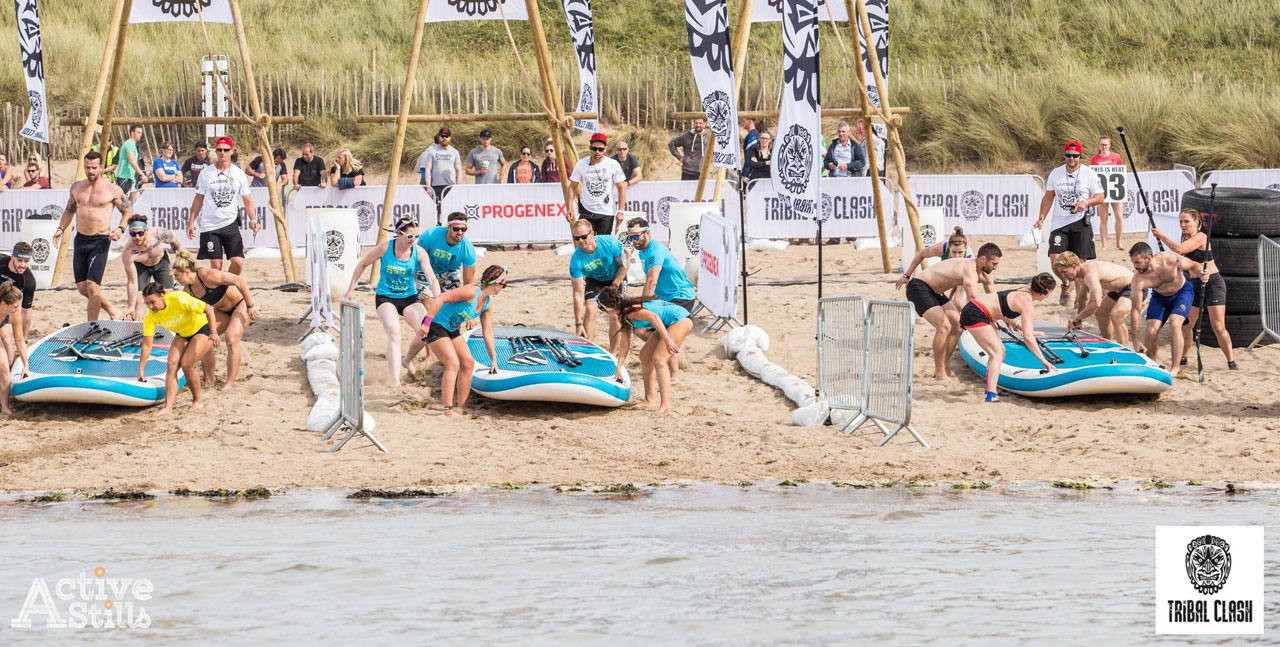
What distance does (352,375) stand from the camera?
37.6 ft

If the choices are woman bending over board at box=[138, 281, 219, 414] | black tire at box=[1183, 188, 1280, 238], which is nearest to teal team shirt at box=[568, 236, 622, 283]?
woman bending over board at box=[138, 281, 219, 414]

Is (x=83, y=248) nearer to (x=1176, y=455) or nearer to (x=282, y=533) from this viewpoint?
(x=282, y=533)

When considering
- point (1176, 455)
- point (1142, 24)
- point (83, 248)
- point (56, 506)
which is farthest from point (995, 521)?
point (1142, 24)

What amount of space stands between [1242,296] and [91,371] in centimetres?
1072

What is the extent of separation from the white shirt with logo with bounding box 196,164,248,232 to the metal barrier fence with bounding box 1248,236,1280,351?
10.0 m

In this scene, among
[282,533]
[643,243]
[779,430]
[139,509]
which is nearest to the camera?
[282,533]

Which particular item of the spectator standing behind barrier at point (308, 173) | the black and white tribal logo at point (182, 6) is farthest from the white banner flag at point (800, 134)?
the spectator standing behind barrier at point (308, 173)

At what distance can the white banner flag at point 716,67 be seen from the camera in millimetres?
14852

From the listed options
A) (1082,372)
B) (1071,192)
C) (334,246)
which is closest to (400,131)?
(334,246)

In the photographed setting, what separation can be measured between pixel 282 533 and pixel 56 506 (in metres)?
1.92

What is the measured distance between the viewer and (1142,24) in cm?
3331

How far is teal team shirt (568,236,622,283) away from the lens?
14281 millimetres

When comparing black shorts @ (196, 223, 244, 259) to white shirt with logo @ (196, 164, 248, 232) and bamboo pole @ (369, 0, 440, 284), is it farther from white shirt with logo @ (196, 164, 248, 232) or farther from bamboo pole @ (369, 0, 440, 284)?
bamboo pole @ (369, 0, 440, 284)

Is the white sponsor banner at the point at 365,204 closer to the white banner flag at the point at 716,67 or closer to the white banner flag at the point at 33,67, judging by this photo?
the white banner flag at the point at 33,67
